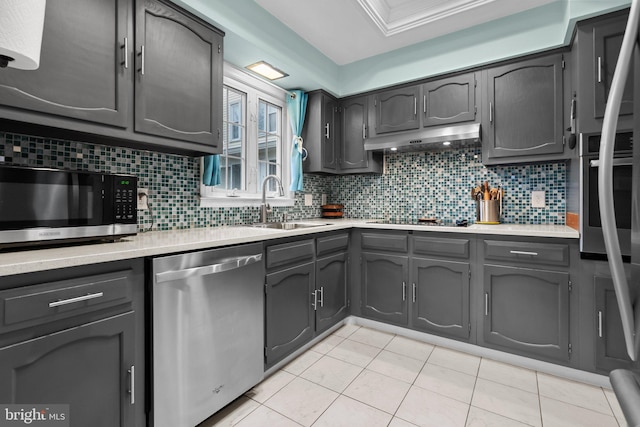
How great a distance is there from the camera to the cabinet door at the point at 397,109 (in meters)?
2.80

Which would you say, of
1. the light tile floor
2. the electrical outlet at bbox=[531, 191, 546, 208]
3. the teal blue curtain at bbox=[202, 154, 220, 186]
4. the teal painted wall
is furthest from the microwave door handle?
the electrical outlet at bbox=[531, 191, 546, 208]

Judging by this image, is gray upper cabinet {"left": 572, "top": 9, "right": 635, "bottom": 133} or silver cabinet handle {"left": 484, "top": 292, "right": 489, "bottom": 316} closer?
gray upper cabinet {"left": 572, "top": 9, "right": 635, "bottom": 133}

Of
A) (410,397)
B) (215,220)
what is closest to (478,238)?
(410,397)

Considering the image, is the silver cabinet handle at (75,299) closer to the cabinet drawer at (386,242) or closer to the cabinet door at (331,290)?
the cabinet door at (331,290)

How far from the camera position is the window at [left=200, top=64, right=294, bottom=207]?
249cm

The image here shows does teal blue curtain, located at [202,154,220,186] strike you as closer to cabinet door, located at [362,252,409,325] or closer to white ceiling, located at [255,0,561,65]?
white ceiling, located at [255,0,561,65]

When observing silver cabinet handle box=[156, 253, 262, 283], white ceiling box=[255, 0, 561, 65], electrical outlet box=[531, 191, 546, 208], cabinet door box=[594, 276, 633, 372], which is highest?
white ceiling box=[255, 0, 561, 65]

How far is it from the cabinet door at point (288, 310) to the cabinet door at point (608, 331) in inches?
69.6

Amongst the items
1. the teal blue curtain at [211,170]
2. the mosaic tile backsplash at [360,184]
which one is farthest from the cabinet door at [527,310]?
the teal blue curtain at [211,170]

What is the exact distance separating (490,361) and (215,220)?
2.22 meters

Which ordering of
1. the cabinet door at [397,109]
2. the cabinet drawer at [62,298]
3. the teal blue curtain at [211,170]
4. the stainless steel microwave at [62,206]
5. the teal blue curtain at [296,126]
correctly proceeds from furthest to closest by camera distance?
the teal blue curtain at [296,126]
the cabinet door at [397,109]
the teal blue curtain at [211,170]
the stainless steel microwave at [62,206]
the cabinet drawer at [62,298]

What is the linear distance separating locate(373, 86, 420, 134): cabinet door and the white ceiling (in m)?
0.42

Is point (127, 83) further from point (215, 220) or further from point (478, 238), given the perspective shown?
point (478, 238)

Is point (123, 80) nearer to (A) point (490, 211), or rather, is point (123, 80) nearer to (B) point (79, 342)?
(B) point (79, 342)
